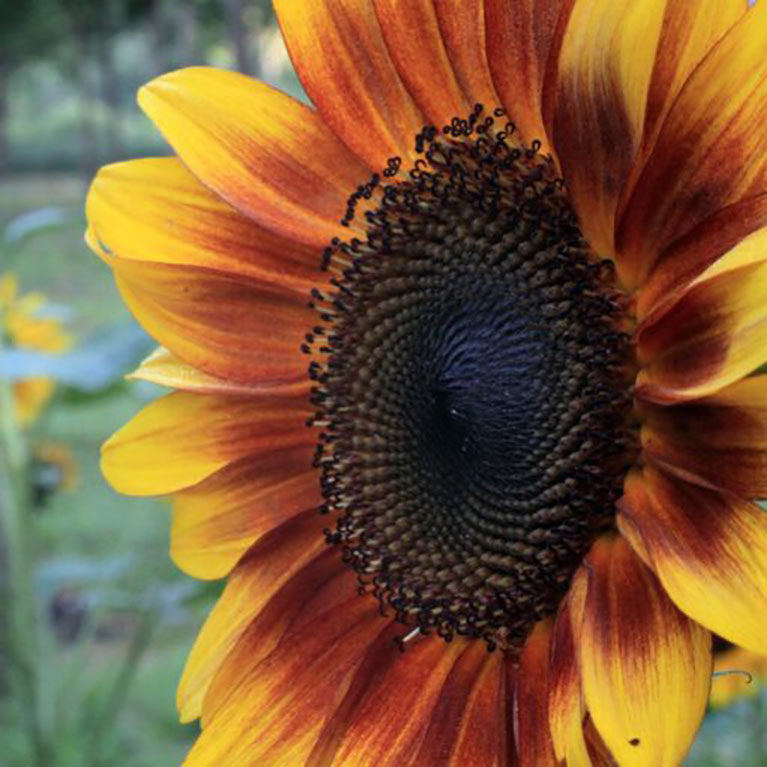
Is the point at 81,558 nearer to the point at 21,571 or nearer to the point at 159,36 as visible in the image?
the point at 21,571

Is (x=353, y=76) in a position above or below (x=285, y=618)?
above

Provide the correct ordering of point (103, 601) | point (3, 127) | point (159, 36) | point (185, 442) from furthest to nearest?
point (3, 127)
point (159, 36)
point (103, 601)
point (185, 442)

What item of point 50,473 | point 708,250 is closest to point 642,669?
point 708,250

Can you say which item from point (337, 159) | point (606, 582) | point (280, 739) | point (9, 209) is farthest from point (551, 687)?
point (9, 209)

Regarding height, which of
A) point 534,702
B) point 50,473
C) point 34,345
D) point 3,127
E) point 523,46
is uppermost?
point 3,127

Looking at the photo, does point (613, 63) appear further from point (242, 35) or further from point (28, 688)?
point (242, 35)

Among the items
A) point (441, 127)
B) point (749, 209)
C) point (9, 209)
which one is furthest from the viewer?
point (9, 209)

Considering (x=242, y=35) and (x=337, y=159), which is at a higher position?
(x=242, y=35)
